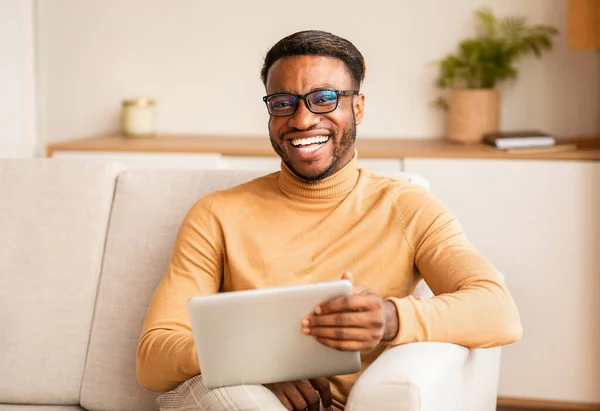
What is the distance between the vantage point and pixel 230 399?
1590 mm

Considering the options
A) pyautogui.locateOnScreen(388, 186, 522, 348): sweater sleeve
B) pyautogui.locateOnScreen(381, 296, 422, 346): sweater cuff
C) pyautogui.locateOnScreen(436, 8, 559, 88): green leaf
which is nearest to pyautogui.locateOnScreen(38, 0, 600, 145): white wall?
pyautogui.locateOnScreen(436, 8, 559, 88): green leaf

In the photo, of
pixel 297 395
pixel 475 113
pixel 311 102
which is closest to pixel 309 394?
pixel 297 395

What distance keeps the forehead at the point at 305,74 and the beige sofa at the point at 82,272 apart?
39cm

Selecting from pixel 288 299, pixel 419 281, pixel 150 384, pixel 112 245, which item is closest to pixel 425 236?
pixel 419 281

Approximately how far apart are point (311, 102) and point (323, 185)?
182mm

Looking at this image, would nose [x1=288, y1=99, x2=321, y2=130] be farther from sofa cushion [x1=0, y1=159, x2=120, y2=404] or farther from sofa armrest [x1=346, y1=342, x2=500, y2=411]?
sofa cushion [x1=0, y1=159, x2=120, y2=404]

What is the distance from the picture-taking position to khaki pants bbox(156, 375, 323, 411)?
1.57m

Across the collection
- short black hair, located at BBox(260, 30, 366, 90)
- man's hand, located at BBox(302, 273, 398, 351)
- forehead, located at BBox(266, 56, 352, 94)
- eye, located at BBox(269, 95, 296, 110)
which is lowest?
man's hand, located at BBox(302, 273, 398, 351)

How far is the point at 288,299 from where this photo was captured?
60.4 inches

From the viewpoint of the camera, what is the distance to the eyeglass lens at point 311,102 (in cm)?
194

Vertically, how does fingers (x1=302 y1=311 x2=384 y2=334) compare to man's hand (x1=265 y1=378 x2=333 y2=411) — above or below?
above

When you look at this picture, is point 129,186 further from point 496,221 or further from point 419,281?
point 496,221

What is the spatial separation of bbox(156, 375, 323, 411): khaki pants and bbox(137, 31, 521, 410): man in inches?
1.6

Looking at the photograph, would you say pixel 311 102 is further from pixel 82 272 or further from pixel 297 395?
pixel 82 272
